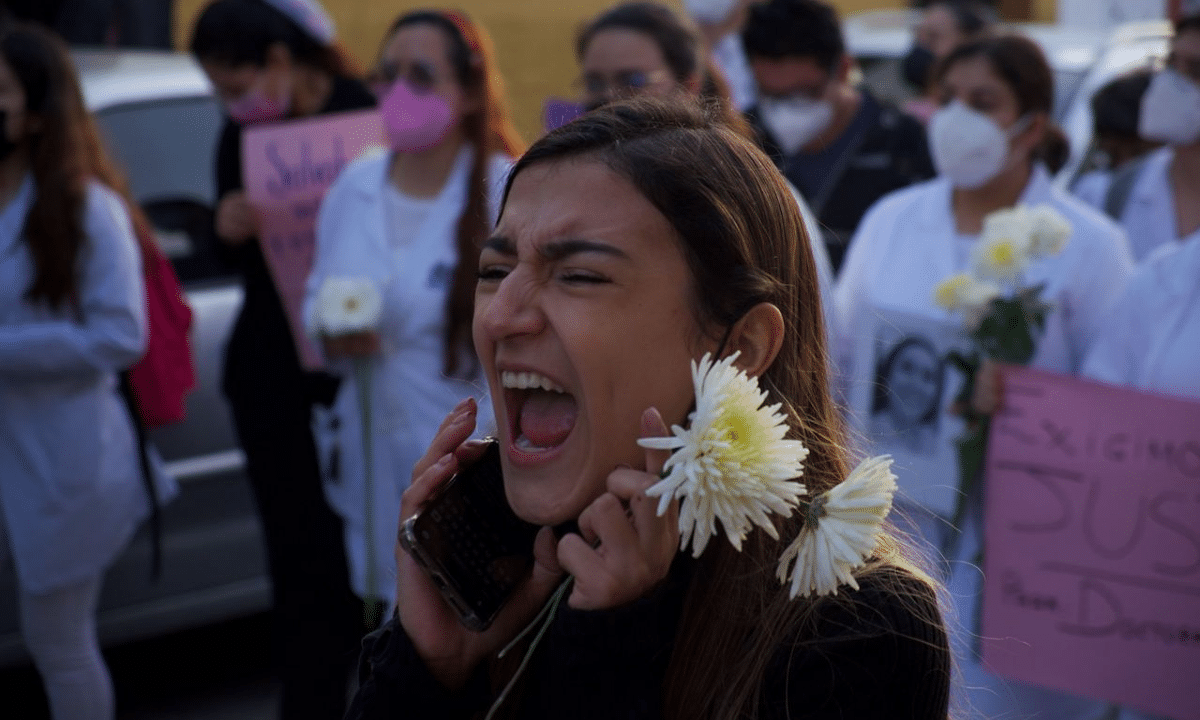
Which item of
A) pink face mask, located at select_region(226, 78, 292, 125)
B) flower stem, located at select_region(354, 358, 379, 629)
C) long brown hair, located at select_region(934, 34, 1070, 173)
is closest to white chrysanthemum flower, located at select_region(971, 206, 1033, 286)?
long brown hair, located at select_region(934, 34, 1070, 173)

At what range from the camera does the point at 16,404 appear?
13.9ft

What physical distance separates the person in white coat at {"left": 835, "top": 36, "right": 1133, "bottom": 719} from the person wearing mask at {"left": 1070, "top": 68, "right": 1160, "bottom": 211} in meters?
1.26

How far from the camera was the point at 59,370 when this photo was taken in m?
4.20

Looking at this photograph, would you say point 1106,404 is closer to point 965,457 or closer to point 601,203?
point 965,457

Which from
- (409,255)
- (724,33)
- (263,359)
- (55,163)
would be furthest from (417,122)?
(724,33)

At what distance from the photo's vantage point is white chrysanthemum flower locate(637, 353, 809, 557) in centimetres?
157

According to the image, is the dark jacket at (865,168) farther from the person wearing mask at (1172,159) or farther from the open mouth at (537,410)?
the open mouth at (537,410)

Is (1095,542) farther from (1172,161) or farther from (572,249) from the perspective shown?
(572,249)

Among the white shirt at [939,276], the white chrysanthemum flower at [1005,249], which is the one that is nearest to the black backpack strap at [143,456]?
A: the white shirt at [939,276]

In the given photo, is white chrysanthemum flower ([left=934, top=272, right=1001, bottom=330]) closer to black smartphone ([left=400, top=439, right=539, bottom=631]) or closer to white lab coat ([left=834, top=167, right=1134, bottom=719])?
white lab coat ([left=834, top=167, right=1134, bottom=719])

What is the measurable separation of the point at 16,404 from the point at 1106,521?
3.07 metres

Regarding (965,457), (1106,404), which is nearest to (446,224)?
(965,457)

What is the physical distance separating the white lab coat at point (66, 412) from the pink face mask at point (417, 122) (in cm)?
90

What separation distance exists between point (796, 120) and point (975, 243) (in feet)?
4.15
